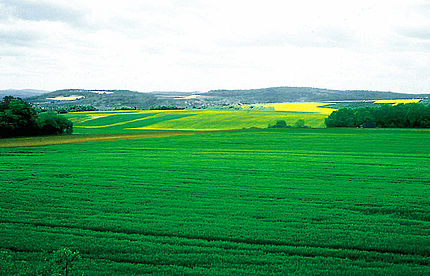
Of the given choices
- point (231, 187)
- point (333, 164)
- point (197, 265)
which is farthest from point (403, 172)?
point (197, 265)

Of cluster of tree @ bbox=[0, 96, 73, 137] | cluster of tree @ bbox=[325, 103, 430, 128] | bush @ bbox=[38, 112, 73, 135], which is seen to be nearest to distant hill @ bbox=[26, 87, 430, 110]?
bush @ bbox=[38, 112, 73, 135]

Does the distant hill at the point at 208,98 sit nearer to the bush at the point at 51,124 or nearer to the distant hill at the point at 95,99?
the distant hill at the point at 95,99

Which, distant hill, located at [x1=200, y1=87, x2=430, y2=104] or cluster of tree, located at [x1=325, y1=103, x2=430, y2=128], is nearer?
cluster of tree, located at [x1=325, y1=103, x2=430, y2=128]

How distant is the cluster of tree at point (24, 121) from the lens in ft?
175

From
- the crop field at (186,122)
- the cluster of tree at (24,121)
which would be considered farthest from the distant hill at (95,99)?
the cluster of tree at (24,121)

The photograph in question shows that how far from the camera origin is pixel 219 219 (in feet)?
42.3

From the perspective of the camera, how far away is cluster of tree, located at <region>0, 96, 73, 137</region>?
5334 centimetres

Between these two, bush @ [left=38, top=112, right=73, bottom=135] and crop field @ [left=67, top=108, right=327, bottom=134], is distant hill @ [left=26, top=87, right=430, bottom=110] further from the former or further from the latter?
bush @ [left=38, top=112, right=73, bottom=135]

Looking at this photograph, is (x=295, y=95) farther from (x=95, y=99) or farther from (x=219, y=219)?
(x=219, y=219)

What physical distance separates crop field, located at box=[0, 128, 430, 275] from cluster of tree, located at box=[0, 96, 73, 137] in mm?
33376

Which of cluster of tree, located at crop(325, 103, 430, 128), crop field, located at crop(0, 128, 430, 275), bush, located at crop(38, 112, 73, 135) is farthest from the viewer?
cluster of tree, located at crop(325, 103, 430, 128)

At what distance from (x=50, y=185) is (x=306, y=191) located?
43.8ft

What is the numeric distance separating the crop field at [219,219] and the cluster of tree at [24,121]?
33.4 meters

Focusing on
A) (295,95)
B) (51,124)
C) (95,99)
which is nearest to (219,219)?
(51,124)
